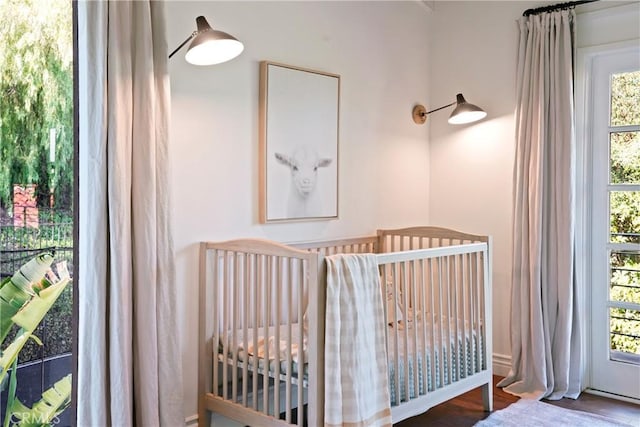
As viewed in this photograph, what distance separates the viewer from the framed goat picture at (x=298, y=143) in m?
2.76

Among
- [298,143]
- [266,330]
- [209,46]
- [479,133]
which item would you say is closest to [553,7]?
[479,133]

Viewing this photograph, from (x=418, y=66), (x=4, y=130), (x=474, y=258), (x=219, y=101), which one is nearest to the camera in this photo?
(x=4, y=130)

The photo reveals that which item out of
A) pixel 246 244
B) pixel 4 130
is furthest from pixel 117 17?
pixel 246 244

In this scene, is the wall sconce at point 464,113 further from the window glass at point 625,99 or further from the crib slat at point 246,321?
the crib slat at point 246,321

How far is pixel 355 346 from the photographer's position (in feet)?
7.00

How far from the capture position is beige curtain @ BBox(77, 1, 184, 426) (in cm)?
205

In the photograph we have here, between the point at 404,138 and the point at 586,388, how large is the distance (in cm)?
180

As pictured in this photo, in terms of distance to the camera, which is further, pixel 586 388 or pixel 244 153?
pixel 586 388

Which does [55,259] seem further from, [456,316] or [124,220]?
[456,316]

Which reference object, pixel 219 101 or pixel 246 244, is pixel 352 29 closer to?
pixel 219 101

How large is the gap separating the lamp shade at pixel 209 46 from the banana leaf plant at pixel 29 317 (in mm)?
936

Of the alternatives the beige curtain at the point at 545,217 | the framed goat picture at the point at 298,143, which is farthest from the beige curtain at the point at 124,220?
the beige curtain at the point at 545,217

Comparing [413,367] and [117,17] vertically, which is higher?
[117,17]

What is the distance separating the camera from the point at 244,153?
2.69 meters
